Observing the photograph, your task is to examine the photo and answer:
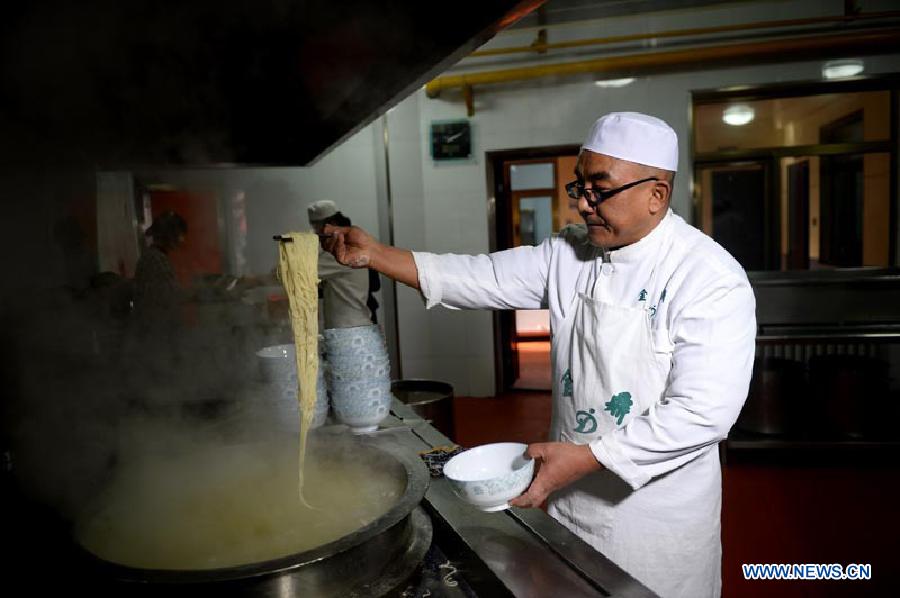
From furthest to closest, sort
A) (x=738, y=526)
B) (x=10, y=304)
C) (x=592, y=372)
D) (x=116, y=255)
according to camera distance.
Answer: (x=738, y=526) < (x=116, y=255) < (x=592, y=372) < (x=10, y=304)

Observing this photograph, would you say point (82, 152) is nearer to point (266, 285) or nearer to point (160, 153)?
point (160, 153)

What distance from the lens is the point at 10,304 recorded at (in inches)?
52.4

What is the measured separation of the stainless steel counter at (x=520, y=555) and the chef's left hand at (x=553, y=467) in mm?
71

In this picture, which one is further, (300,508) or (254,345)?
(254,345)

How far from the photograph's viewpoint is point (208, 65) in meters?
1.27

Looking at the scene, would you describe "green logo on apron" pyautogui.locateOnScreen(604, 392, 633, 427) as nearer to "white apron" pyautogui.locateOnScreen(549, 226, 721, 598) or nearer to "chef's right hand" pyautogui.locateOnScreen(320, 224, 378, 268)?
"white apron" pyautogui.locateOnScreen(549, 226, 721, 598)

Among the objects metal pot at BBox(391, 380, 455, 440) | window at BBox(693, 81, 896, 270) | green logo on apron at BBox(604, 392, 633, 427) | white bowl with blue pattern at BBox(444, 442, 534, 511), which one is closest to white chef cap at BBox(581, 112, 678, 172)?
green logo on apron at BBox(604, 392, 633, 427)

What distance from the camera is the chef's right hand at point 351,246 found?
2.04m

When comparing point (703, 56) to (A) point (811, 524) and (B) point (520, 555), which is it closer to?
(A) point (811, 524)

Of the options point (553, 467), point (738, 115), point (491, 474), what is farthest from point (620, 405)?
point (738, 115)

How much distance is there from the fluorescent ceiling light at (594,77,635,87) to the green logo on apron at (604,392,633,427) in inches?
189

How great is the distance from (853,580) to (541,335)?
23.1 ft

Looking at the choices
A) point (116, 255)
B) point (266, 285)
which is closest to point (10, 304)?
point (116, 255)

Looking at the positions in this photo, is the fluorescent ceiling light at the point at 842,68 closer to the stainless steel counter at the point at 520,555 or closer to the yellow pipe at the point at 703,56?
the yellow pipe at the point at 703,56
